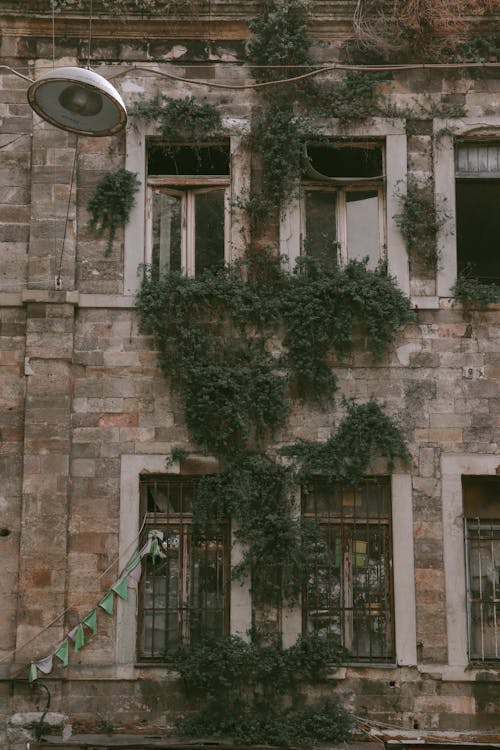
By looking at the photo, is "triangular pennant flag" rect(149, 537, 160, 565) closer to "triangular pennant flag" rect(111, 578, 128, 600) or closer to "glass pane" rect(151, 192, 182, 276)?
"triangular pennant flag" rect(111, 578, 128, 600)

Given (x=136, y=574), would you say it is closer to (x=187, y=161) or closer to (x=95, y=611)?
(x=95, y=611)

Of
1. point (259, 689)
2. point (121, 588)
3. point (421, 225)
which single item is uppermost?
point (421, 225)

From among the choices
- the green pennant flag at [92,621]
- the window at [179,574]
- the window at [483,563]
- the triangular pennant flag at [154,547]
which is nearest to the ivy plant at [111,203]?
the window at [179,574]

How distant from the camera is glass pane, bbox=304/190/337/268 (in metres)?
11.5

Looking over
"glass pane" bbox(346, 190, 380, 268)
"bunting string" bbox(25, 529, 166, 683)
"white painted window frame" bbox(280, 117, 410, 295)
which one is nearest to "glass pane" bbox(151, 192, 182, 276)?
"white painted window frame" bbox(280, 117, 410, 295)

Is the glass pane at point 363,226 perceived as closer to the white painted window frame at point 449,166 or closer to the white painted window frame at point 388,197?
the white painted window frame at point 388,197

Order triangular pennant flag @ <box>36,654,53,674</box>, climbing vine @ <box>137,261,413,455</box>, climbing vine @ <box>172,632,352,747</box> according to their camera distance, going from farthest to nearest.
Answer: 1. climbing vine @ <box>137,261,413,455</box>
2. triangular pennant flag @ <box>36,654,53,674</box>
3. climbing vine @ <box>172,632,352,747</box>

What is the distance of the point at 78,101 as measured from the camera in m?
9.11

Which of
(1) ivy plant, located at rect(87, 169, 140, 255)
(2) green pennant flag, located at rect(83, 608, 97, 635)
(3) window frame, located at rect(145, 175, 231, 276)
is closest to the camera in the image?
(2) green pennant flag, located at rect(83, 608, 97, 635)

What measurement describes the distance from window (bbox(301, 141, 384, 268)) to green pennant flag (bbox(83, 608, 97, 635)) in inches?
172

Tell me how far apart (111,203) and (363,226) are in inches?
107

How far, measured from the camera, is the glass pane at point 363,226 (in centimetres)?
1153

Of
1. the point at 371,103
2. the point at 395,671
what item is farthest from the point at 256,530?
the point at 371,103

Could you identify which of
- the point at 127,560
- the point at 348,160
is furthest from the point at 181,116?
the point at 127,560
